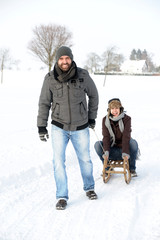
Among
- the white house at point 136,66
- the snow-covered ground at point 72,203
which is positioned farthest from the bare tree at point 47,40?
the white house at point 136,66

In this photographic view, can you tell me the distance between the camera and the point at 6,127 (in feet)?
29.4

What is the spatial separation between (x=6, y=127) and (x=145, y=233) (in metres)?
6.70

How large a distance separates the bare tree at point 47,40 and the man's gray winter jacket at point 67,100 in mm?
27311

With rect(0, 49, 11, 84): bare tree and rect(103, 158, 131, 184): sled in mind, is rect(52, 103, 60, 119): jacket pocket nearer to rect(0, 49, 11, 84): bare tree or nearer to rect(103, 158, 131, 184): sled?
rect(103, 158, 131, 184): sled

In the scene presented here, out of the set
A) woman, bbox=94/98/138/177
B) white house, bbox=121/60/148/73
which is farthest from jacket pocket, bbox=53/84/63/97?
white house, bbox=121/60/148/73

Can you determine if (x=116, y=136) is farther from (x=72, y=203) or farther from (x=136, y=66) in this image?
(x=136, y=66)

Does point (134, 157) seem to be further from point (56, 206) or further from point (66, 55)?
point (66, 55)

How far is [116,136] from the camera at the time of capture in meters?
4.60

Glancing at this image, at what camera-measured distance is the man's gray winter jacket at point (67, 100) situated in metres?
3.61

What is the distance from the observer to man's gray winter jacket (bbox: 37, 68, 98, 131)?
361cm

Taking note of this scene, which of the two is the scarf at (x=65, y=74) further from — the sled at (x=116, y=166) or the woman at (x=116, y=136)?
the sled at (x=116, y=166)

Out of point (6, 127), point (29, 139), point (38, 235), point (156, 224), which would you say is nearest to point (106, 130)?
point (156, 224)

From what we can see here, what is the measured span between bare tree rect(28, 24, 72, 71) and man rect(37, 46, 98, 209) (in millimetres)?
27320

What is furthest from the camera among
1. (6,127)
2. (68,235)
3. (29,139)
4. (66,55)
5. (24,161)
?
(6,127)
